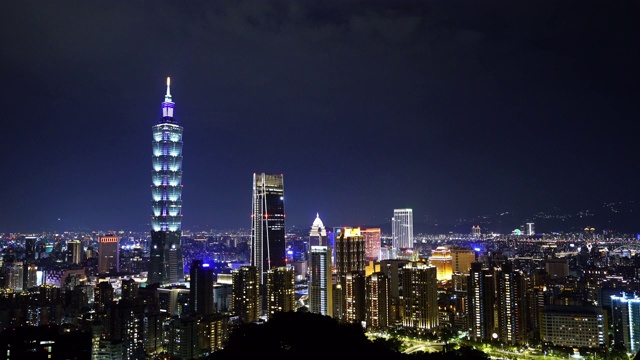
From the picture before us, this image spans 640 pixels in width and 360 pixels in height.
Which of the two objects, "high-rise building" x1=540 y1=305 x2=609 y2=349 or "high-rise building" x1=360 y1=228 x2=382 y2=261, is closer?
"high-rise building" x1=540 y1=305 x2=609 y2=349

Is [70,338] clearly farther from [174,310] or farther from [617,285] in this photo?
[617,285]

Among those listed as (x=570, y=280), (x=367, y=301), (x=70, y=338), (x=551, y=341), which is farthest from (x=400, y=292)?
(x=70, y=338)

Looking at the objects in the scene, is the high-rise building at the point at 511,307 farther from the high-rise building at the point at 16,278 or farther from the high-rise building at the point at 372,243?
the high-rise building at the point at 16,278

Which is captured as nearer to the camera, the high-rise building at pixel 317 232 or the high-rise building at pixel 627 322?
the high-rise building at pixel 627 322

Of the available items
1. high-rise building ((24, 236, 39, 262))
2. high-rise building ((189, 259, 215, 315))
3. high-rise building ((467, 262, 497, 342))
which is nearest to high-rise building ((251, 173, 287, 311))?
high-rise building ((189, 259, 215, 315))

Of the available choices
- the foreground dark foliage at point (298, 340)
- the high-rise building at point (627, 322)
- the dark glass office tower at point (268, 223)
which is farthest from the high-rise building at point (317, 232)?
the foreground dark foliage at point (298, 340)

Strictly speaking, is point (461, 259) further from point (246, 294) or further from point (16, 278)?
point (16, 278)

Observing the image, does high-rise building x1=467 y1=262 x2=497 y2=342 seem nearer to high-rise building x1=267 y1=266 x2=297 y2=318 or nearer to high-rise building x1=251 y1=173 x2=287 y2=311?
high-rise building x1=267 y1=266 x2=297 y2=318
